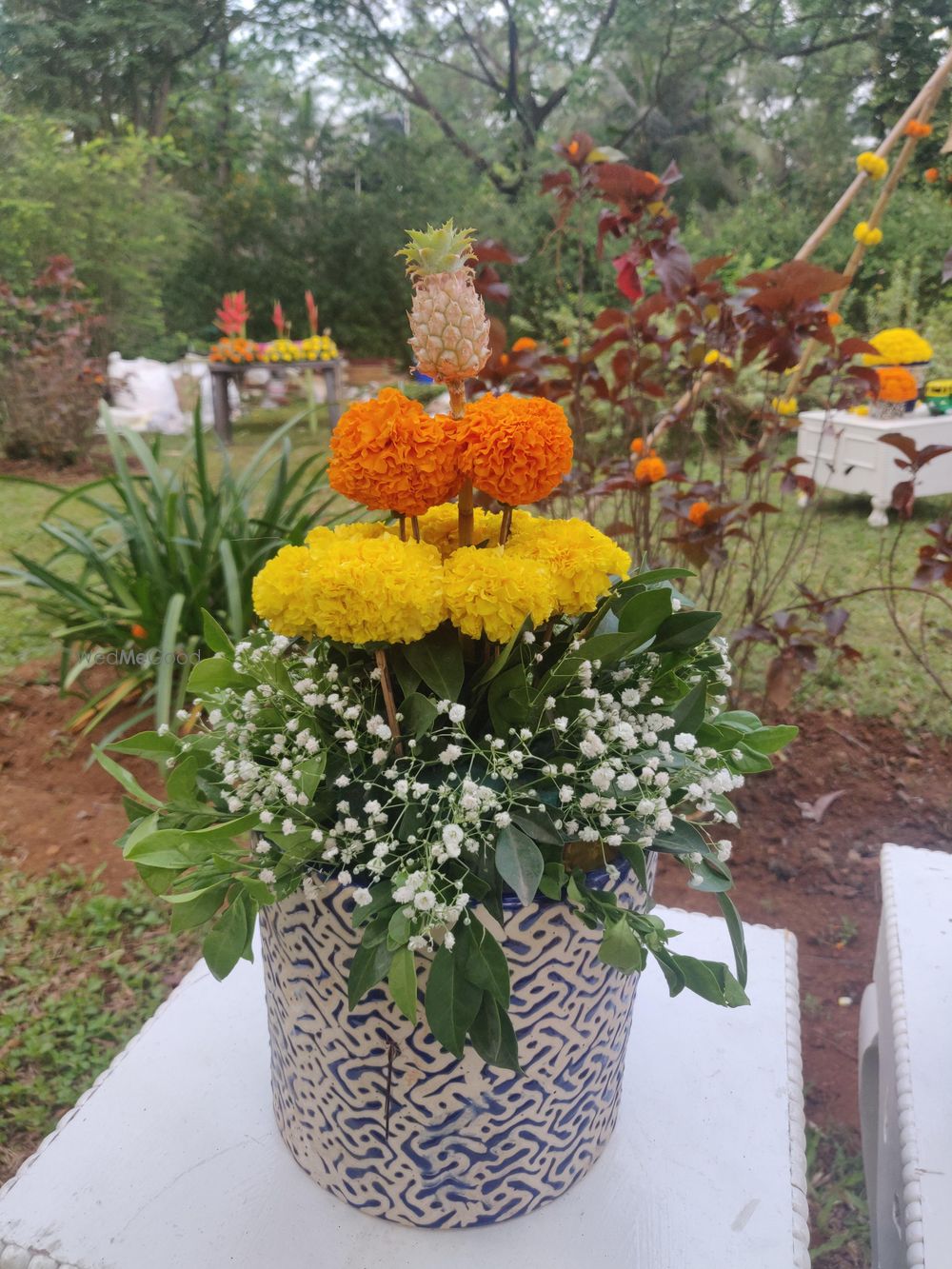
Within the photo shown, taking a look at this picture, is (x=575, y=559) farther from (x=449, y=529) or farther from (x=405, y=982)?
(x=405, y=982)

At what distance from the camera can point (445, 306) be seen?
1.57 feet

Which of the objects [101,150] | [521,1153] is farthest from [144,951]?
[101,150]

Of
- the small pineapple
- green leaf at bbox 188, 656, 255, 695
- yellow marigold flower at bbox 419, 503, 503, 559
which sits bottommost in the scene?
green leaf at bbox 188, 656, 255, 695

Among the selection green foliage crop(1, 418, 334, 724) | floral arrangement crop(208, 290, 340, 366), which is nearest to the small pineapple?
green foliage crop(1, 418, 334, 724)

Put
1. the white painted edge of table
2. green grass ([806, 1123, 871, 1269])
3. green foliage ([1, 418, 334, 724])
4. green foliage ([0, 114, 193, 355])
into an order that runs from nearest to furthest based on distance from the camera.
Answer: the white painted edge of table → green grass ([806, 1123, 871, 1269]) → green foliage ([1, 418, 334, 724]) → green foliage ([0, 114, 193, 355])

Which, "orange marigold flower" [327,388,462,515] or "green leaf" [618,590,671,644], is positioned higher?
"orange marigold flower" [327,388,462,515]

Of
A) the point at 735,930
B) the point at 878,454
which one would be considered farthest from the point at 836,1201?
the point at 878,454

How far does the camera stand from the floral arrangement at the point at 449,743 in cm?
45

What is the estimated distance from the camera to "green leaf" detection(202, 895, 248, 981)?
1.54ft

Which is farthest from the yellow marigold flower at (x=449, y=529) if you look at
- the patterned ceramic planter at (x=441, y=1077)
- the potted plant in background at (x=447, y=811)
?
the patterned ceramic planter at (x=441, y=1077)

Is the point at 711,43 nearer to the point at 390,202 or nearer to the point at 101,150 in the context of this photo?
the point at 390,202

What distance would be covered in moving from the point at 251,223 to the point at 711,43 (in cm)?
235

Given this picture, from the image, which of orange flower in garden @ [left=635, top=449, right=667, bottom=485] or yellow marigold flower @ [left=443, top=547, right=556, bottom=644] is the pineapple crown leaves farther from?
orange flower in garden @ [left=635, top=449, right=667, bottom=485]

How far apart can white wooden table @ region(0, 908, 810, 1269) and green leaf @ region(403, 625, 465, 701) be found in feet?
1.13
